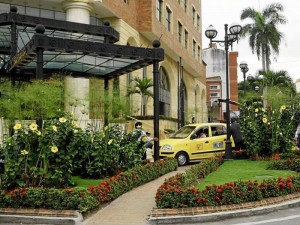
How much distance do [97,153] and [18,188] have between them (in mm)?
2552

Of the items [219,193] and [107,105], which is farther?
[107,105]

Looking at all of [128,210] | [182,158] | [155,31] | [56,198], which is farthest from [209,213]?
[155,31]

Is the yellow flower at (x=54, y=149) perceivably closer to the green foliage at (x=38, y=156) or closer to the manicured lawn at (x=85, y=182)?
the green foliage at (x=38, y=156)

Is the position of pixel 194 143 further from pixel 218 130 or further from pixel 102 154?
pixel 102 154

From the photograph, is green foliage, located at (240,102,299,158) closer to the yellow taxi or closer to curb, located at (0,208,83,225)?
the yellow taxi

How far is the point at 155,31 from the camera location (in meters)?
27.6

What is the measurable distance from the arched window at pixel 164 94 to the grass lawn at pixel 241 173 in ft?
62.5

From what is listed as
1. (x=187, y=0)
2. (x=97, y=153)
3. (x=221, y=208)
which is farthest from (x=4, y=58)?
(x=187, y=0)

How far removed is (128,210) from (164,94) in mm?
25649

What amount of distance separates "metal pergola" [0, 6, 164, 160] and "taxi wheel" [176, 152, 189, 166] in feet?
9.92

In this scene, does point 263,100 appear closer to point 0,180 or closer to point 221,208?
point 221,208

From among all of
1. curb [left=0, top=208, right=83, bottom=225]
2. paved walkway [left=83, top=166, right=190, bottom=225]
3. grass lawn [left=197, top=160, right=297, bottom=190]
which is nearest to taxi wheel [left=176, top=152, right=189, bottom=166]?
grass lawn [left=197, top=160, right=297, bottom=190]

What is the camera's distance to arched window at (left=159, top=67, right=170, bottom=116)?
32.9 meters

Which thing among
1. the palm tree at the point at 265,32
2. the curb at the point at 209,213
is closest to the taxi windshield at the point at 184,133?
the curb at the point at 209,213
